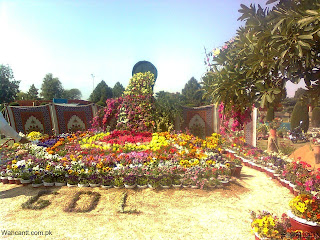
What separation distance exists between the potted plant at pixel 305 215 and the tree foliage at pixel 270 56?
190 centimetres

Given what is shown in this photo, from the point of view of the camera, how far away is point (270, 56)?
203 cm

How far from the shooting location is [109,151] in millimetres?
7375

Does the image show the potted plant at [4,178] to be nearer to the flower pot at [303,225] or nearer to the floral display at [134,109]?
the floral display at [134,109]

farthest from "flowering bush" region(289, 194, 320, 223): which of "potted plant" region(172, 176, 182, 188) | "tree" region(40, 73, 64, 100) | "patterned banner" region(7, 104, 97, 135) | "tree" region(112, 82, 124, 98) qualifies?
"tree" region(40, 73, 64, 100)

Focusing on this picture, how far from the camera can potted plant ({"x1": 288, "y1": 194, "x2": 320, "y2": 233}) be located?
3.46m

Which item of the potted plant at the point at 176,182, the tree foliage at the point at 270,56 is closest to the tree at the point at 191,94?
the potted plant at the point at 176,182

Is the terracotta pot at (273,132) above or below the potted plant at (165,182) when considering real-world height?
above

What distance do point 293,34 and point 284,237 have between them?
2.88 m

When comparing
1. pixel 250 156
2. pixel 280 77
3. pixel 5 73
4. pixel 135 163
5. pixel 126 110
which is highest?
pixel 5 73

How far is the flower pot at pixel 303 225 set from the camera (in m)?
3.45

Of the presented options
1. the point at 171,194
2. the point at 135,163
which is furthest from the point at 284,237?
the point at 135,163

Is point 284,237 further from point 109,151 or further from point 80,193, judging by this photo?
point 109,151

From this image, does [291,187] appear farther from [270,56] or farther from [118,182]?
[270,56]

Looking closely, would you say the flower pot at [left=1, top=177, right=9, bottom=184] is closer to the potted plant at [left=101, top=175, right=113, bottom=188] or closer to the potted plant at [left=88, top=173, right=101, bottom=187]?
the potted plant at [left=88, top=173, right=101, bottom=187]
